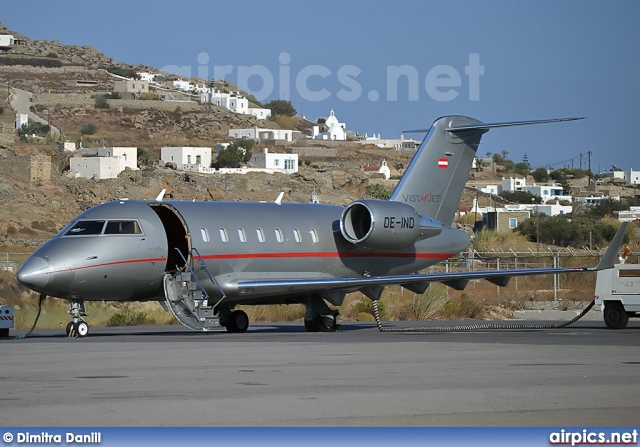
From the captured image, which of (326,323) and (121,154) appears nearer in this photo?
(326,323)

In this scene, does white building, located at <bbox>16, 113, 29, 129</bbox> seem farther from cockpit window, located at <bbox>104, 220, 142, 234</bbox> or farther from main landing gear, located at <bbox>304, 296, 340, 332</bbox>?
cockpit window, located at <bbox>104, 220, 142, 234</bbox>

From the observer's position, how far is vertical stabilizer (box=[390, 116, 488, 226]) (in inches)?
1248

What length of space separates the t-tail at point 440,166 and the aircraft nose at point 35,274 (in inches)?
430

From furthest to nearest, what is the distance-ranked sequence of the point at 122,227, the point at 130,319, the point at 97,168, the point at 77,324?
1. the point at 97,168
2. the point at 130,319
3. the point at 122,227
4. the point at 77,324

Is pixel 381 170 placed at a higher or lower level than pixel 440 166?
higher

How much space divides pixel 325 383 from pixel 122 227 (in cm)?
1272

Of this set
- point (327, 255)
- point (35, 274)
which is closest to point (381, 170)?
point (327, 255)

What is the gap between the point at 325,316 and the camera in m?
28.5

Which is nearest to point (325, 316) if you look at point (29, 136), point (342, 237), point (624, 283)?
point (342, 237)

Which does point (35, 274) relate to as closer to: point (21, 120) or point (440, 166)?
point (440, 166)

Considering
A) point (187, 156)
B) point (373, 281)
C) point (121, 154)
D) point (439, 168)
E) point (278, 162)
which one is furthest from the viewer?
point (278, 162)

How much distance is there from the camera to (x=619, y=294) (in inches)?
1096

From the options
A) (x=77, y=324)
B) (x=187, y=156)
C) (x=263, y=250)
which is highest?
(x=187, y=156)

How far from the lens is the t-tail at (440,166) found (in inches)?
1248
